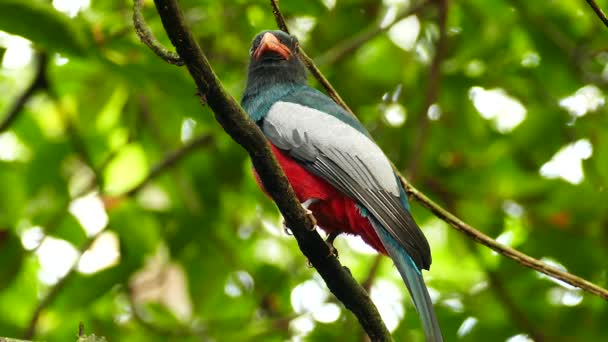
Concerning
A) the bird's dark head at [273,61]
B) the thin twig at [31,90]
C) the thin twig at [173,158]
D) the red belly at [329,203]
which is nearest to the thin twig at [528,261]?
the red belly at [329,203]

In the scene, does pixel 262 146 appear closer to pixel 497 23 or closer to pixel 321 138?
pixel 321 138

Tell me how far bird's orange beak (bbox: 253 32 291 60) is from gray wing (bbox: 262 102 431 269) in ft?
1.80

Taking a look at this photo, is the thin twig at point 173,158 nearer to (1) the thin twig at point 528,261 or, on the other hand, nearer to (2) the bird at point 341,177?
(2) the bird at point 341,177

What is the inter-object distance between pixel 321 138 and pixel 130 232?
2006 millimetres

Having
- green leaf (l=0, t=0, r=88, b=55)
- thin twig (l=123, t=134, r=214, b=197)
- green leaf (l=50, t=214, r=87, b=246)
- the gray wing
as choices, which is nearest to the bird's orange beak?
the gray wing

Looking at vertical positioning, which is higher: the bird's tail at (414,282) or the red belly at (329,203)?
the red belly at (329,203)

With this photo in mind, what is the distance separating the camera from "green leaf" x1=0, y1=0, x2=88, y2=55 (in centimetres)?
389

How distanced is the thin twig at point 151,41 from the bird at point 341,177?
47.1 inches

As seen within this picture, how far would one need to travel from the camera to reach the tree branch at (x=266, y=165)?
2.64 meters

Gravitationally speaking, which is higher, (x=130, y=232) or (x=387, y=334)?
(x=130, y=232)

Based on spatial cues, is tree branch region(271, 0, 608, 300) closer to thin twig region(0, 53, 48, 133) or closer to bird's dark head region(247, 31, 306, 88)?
bird's dark head region(247, 31, 306, 88)

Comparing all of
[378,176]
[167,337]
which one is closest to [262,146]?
[378,176]

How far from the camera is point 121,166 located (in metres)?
7.38

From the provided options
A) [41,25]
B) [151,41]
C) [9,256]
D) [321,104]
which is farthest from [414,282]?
[9,256]
